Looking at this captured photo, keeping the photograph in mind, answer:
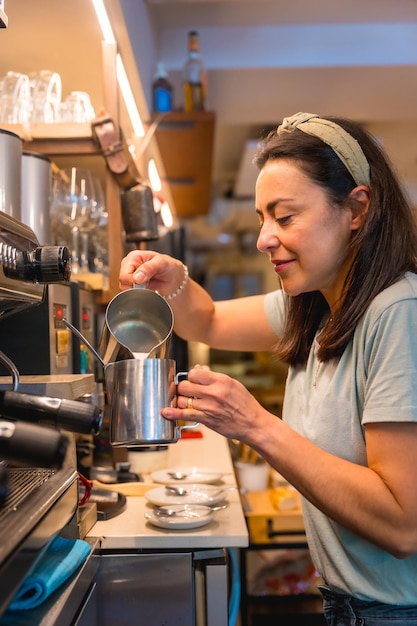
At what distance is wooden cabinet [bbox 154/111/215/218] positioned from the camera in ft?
8.36

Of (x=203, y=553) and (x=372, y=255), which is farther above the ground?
(x=372, y=255)

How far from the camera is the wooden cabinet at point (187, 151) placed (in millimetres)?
2549

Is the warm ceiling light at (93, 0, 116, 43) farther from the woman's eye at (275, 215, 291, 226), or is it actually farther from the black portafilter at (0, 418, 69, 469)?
the black portafilter at (0, 418, 69, 469)

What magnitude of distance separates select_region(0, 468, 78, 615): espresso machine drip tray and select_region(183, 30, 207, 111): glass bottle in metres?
2.05

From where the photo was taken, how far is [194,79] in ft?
8.83

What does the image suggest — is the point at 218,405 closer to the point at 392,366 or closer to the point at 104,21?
the point at 392,366

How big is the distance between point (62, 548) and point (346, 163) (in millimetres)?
768

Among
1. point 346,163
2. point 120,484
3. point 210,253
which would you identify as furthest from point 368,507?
point 210,253

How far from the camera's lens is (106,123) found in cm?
143

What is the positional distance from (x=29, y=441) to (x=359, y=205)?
0.74 m

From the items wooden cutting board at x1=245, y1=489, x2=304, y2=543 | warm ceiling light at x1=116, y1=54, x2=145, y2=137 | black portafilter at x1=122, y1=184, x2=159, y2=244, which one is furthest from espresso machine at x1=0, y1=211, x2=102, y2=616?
wooden cutting board at x1=245, y1=489, x2=304, y2=543

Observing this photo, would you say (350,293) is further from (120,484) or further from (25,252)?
(120,484)

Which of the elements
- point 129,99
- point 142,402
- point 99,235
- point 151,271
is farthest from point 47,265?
point 129,99

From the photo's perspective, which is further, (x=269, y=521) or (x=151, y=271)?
(x=269, y=521)
